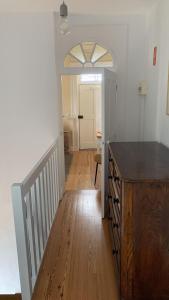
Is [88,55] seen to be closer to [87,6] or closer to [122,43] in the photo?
[122,43]

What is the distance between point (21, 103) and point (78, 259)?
2.27 m

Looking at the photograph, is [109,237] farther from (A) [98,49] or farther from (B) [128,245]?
(A) [98,49]

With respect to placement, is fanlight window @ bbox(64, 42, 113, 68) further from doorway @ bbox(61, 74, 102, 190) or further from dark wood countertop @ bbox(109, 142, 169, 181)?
doorway @ bbox(61, 74, 102, 190)

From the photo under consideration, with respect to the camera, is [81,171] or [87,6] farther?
[81,171]

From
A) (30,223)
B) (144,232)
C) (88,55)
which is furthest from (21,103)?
(144,232)

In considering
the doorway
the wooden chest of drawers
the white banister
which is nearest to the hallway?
the white banister

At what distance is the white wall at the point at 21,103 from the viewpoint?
10.1ft

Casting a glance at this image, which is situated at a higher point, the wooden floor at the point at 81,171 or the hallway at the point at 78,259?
the wooden floor at the point at 81,171

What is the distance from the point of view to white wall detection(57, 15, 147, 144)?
127 inches

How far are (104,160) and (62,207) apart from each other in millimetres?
992

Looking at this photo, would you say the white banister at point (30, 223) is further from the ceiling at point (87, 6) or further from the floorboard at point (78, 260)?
the ceiling at point (87, 6)

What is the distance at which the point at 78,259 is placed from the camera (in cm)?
213

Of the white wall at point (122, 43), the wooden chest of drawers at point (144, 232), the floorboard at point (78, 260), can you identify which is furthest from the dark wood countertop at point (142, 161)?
the white wall at point (122, 43)

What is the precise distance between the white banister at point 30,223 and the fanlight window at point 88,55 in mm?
1920
